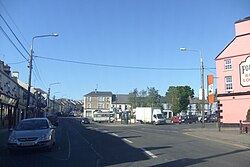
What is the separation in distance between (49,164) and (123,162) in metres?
2.46

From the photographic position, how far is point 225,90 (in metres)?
42.0

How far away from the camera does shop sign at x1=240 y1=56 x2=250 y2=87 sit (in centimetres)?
3921

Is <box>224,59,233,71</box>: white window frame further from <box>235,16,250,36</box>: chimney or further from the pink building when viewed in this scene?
<box>235,16,250,36</box>: chimney

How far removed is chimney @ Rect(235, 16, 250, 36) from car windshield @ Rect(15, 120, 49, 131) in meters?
31.8

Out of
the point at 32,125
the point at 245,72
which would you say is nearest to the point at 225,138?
the point at 32,125

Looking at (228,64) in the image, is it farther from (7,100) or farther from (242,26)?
(7,100)

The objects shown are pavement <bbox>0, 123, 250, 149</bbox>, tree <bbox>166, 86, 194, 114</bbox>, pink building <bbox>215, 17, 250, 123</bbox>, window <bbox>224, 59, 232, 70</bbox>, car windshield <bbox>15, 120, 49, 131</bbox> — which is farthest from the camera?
tree <bbox>166, 86, 194, 114</bbox>

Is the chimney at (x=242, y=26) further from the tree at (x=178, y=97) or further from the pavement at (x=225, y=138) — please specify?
the tree at (x=178, y=97)

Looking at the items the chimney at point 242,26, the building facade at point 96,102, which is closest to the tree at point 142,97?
the building facade at point 96,102

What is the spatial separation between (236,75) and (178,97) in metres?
55.6

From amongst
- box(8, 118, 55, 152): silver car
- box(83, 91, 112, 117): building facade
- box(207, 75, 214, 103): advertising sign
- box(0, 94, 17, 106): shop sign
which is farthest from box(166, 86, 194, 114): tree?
box(8, 118, 55, 152): silver car

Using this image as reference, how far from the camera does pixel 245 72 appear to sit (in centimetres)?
3959

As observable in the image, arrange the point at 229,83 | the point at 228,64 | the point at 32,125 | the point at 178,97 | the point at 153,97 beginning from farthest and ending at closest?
the point at 153,97 → the point at 178,97 → the point at 228,64 → the point at 229,83 → the point at 32,125

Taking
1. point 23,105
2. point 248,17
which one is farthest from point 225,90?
point 23,105
